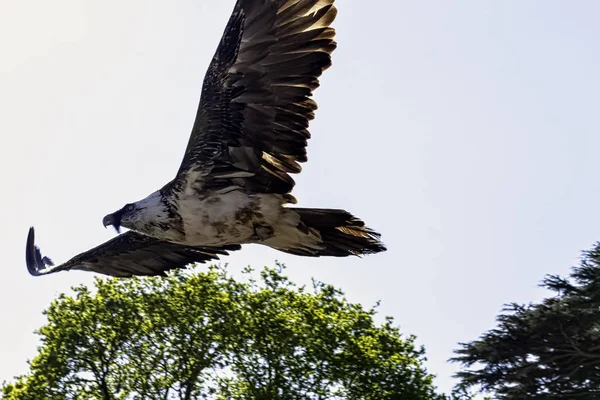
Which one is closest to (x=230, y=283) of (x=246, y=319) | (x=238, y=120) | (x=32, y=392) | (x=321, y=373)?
(x=246, y=319)

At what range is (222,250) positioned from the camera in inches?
445

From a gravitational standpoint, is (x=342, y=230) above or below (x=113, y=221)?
below

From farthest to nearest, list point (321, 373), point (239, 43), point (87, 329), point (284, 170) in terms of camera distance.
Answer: point (87, 329) → point (321, 373) → point (284, 170) → point (239, 43)

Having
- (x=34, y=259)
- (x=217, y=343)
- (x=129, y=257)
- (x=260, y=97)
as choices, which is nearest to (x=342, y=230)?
(x=260, y=97)

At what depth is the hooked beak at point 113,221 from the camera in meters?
10.5

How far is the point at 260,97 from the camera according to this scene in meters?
9.73

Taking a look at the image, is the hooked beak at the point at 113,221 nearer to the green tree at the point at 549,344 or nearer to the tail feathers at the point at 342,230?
the tail feathers at the point at 342,230

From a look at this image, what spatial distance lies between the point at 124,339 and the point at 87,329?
994 millimetres

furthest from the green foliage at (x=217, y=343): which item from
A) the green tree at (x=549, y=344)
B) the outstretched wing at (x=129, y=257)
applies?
the outstretched wing at (x=129, y=257)

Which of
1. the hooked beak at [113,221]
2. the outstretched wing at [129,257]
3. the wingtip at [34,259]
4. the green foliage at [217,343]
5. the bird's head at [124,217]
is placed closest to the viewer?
the bird's head at [124,217]

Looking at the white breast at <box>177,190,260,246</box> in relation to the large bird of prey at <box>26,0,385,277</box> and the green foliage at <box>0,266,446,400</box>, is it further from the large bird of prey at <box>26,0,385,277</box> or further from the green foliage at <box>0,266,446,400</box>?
the green foliage at <box>0,266,446,400</box>

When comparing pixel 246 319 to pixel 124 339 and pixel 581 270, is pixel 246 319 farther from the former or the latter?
pixel 581 270

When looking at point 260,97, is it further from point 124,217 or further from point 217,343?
point 217,343

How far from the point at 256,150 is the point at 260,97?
22.2 inches
